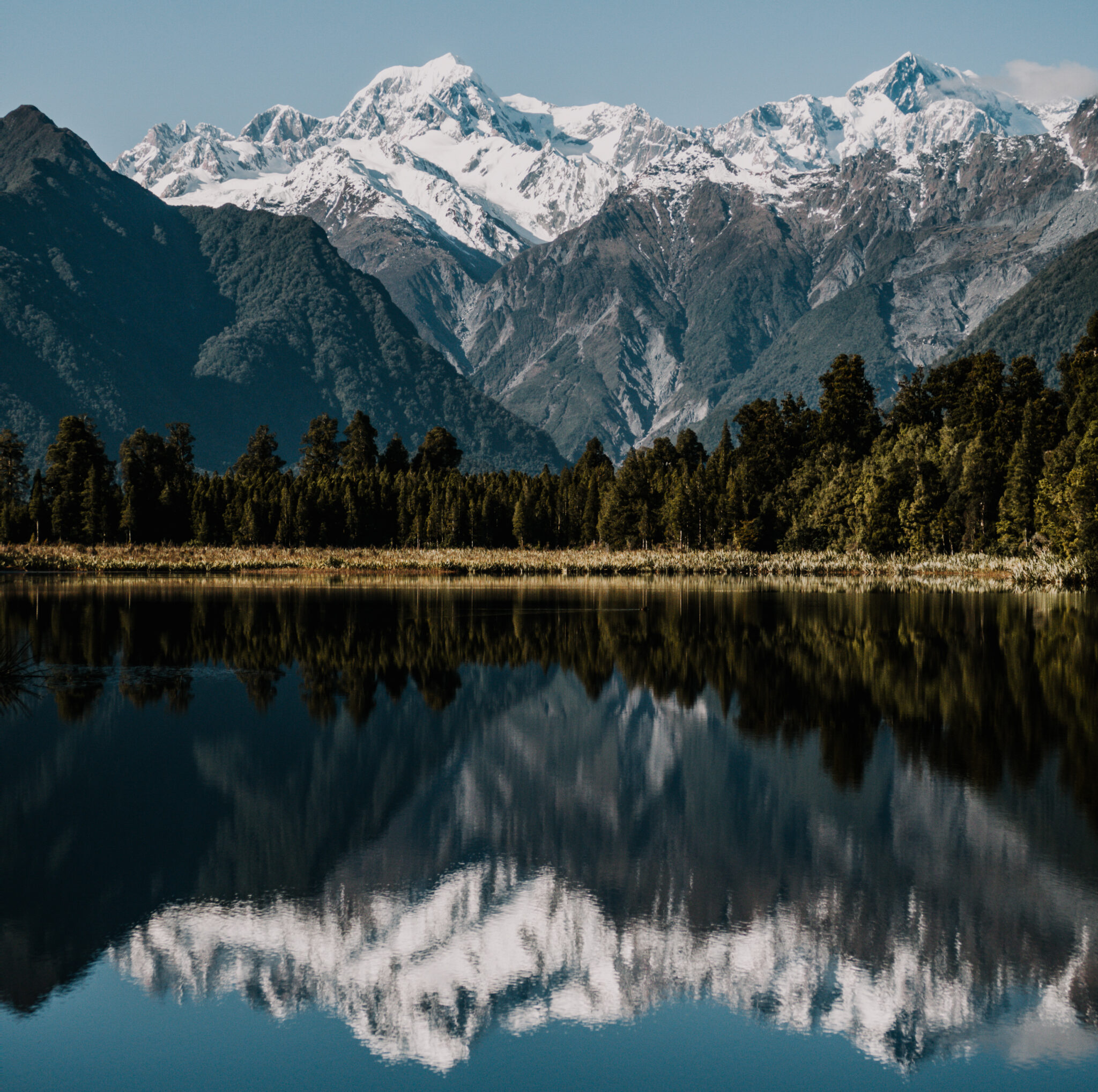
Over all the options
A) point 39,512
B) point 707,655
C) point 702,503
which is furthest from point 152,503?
point 707,655

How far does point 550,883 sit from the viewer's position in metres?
16.9

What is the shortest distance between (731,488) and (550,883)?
427ft

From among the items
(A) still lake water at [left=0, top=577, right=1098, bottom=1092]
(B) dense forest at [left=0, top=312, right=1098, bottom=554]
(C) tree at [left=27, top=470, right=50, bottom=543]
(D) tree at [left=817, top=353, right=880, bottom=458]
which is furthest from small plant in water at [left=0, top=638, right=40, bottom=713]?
(D) tree at [left=817, top=353, right=880, bottom=458]

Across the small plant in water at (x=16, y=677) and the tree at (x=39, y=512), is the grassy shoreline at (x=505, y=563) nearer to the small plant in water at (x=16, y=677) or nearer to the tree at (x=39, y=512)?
the tree at (x=39, y=512)

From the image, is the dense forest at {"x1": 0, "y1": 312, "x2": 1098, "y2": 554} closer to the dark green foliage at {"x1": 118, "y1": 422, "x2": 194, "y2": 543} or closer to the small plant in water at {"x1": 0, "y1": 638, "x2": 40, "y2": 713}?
the dark green foliage at {"x1": 118, "y1": 422, "x2": 194, "y2": 543}

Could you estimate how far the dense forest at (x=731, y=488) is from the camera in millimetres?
111625

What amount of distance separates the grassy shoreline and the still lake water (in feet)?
250

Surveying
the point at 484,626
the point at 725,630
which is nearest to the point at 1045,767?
the point at 725,630

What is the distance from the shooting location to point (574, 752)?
2595 centimetres

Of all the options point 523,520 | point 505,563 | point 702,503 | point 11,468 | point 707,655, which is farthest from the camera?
point 11,468

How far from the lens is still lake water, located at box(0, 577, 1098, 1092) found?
1258 cm

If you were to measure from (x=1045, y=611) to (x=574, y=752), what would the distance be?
4481cm

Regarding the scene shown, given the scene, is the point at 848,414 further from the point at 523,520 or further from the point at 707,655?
the point at 707,655

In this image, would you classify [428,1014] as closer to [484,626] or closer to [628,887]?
[628,887]
